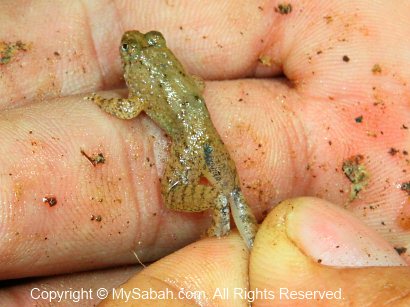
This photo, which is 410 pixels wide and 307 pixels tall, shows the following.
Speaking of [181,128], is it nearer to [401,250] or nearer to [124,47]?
[124,47]

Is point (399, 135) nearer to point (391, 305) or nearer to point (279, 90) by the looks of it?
point (279, 90)

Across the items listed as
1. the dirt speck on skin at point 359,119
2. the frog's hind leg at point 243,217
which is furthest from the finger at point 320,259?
the dirt speck on skin at point 359,119

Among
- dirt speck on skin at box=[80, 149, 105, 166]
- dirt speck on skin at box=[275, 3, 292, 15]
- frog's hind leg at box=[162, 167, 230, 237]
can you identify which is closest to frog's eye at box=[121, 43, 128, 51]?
dirt speck on skin at box=[80, 149, 105, 166]

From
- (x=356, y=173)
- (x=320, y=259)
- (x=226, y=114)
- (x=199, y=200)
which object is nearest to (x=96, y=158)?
(x=199, y=200)

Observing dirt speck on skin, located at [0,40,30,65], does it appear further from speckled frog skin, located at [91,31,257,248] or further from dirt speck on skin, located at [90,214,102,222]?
dirt speck on skin, located at [90,214,102,222]

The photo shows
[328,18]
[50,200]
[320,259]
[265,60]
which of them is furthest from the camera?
[265,60]

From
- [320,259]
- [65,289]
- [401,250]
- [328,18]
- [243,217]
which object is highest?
[328,18]

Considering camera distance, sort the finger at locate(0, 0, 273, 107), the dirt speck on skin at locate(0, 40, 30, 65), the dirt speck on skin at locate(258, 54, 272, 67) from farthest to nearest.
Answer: the dirt speck on skin at locate(258, 54, 272, 67)
the finger at locate(0, 0, 273, 107)
the dirt speck on skin at locate(0, 40, 30, 65)
